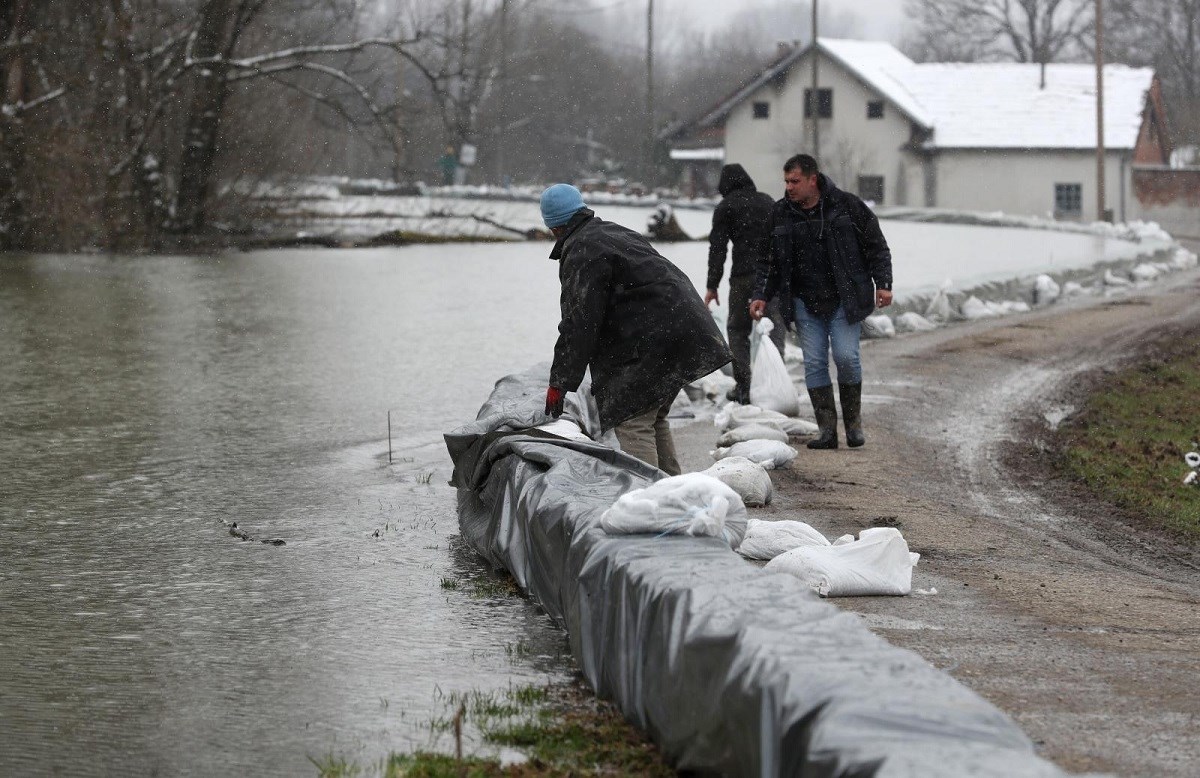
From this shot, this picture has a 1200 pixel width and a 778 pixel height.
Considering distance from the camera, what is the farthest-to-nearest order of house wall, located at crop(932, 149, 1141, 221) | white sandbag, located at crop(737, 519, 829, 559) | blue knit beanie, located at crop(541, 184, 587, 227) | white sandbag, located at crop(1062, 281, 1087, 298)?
house wall, located at crop(932, 149, 1141, 221)
white sandbag, located at crop(1062, 281, 1087, 298)
blue knit beanie, located at crop(541, 184, 587, 227)
white sandbag, located at crop(737, 519, 829, 559)

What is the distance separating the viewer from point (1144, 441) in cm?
1119

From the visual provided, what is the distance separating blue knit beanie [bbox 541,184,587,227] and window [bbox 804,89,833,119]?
187 ft

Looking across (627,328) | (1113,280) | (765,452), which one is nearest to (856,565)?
(627,328)

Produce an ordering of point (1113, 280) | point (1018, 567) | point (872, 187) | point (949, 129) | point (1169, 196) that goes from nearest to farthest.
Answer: point (1018, 567)
point (1113, 280)
point (1169, 196)
point (949, 129)
point (872, 187)

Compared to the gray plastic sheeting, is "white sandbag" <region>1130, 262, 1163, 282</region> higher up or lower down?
higher up

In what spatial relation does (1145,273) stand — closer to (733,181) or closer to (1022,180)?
(733,181)

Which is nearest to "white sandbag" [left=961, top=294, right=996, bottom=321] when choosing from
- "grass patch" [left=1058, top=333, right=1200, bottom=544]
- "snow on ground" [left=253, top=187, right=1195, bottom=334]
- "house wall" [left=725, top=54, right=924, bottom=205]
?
"snow on ground" [left=253, top=187, right=1195, bottom=334]

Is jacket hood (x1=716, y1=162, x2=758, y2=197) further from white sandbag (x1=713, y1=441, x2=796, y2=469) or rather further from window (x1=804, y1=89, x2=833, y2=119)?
window (x1=804, y1=89, x2=833, y2=119)

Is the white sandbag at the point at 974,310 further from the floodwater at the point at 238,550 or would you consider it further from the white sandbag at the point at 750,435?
the white sandbag at the point at 750,435

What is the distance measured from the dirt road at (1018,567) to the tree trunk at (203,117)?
2429cm

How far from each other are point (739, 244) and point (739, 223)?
6.7 inches

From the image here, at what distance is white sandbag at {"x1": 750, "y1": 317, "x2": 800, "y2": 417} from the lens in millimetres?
11023

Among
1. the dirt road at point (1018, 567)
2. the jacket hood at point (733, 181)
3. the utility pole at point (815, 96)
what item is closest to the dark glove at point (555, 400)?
the dirt road at point (1018, 567)

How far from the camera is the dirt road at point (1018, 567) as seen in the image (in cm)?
478
